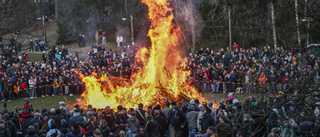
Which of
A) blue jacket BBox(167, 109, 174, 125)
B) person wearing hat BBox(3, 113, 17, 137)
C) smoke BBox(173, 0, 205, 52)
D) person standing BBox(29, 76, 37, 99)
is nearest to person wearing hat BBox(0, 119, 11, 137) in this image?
person wearing hat BBox(3, 113, 17, 137)

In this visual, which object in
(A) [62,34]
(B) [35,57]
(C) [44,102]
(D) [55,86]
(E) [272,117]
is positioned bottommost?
(C) [44,102]

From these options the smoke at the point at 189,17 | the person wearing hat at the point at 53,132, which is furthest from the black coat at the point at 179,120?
the smoke at the point at 189,17

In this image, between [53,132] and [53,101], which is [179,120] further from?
[53,101]

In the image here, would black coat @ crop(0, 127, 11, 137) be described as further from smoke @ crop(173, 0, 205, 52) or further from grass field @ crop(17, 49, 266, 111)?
smoke @ crop(173, 0, 205, 52)

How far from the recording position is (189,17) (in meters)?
39.8

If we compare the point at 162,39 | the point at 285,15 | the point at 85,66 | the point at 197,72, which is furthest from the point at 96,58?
the point at 285,15

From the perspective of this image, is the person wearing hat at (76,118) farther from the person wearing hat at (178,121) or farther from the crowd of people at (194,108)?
the person wearing hat at (178,121)

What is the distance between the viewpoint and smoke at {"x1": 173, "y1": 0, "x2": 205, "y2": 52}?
38756 mm

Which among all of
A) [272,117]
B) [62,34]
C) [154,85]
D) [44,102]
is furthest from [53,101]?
[62,34]

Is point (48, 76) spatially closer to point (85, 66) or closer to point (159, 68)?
point (85, 66)

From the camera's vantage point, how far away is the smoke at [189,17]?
38756 mm

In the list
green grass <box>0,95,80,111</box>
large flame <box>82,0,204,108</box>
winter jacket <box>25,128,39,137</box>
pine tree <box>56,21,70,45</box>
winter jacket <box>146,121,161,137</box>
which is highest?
pine tree <box>56,21,70,45</box>

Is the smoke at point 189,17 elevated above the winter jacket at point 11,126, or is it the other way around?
the smoke at point 189,17

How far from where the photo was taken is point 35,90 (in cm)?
2497
